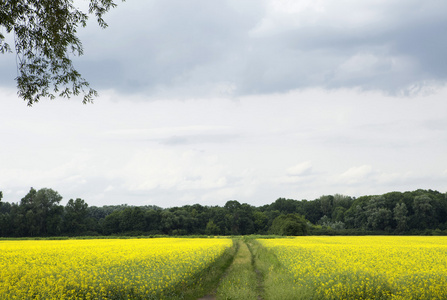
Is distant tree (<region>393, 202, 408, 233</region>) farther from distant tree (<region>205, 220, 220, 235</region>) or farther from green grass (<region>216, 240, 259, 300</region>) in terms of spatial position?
→ green grass (<region>216, 240, 259, 300</region>)

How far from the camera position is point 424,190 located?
10162 centimetres

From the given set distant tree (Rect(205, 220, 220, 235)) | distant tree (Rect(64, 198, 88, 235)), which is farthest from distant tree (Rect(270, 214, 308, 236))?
distant tree (Rect(64, 198, 88, 235))

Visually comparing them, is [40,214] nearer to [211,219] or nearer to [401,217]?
[211,219]

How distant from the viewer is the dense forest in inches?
3012

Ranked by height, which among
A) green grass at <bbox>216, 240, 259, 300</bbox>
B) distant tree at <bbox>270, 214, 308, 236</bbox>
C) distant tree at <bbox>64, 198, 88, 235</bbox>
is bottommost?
green grass at <bbox>216, 240, 259, 300</bbox>

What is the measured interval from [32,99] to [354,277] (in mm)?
13762

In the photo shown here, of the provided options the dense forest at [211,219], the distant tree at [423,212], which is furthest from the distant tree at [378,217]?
the distant tree at [423,212]

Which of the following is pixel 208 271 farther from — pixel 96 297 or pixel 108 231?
pixel 108 231

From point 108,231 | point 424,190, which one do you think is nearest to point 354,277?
point 108,231

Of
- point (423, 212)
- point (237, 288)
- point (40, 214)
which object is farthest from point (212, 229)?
point (237, 288)

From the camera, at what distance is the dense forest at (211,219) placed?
7650 centimetres

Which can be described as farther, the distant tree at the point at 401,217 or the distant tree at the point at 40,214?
the distant tree at the point at 401,217

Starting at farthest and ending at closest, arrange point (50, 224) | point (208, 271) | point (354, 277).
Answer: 1. point (50, 224)
2. point (208, 271)
3. point (354, 277)

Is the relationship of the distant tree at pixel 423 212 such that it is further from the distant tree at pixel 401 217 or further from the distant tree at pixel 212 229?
the distant tree at pixel 212 229
